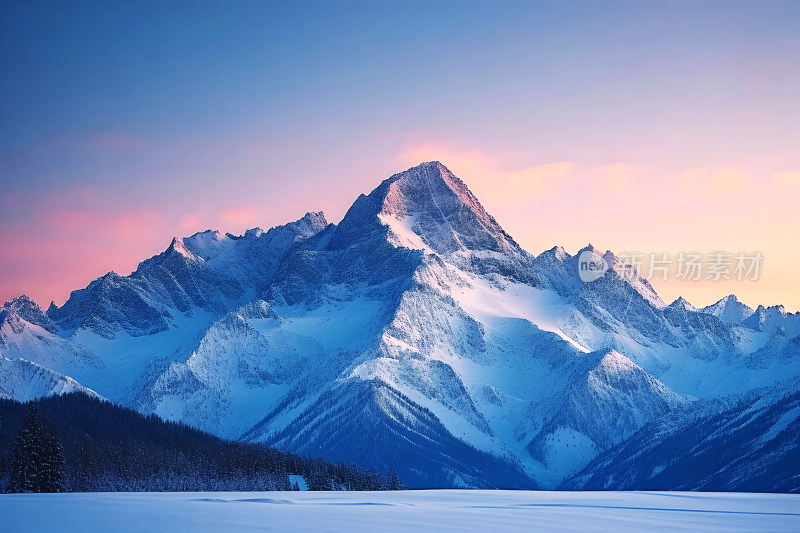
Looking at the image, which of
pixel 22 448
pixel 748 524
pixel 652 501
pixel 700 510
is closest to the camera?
pixel 748 524

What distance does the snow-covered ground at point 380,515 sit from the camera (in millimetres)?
101188

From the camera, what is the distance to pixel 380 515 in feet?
375

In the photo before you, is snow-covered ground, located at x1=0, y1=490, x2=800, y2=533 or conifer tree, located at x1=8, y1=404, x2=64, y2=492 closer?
snow-covered ground, located at x1=0, y1=490, x2=800, y2=533

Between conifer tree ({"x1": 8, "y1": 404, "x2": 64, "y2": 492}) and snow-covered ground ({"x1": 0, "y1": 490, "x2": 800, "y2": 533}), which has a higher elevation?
conifer tree ({"x1": 8, "y1": 404, "x2": 64, "y2": 492})

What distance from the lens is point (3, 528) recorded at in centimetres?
9719

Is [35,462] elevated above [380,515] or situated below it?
above

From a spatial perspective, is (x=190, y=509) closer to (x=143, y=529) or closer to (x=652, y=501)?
(x=143, y=529)

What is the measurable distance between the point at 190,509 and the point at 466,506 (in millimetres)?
32725

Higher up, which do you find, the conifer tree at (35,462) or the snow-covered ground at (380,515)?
the conifer tree at (35,462)

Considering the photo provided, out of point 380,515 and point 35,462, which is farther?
point 35,462

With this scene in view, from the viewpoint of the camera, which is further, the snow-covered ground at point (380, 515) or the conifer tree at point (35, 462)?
the conifer tree at point (35, 462)

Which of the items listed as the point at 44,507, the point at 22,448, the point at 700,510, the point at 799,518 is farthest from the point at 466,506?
the point at 22,448

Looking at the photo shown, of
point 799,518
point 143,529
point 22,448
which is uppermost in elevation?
point 22,448

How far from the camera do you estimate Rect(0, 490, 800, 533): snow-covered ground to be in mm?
101188
